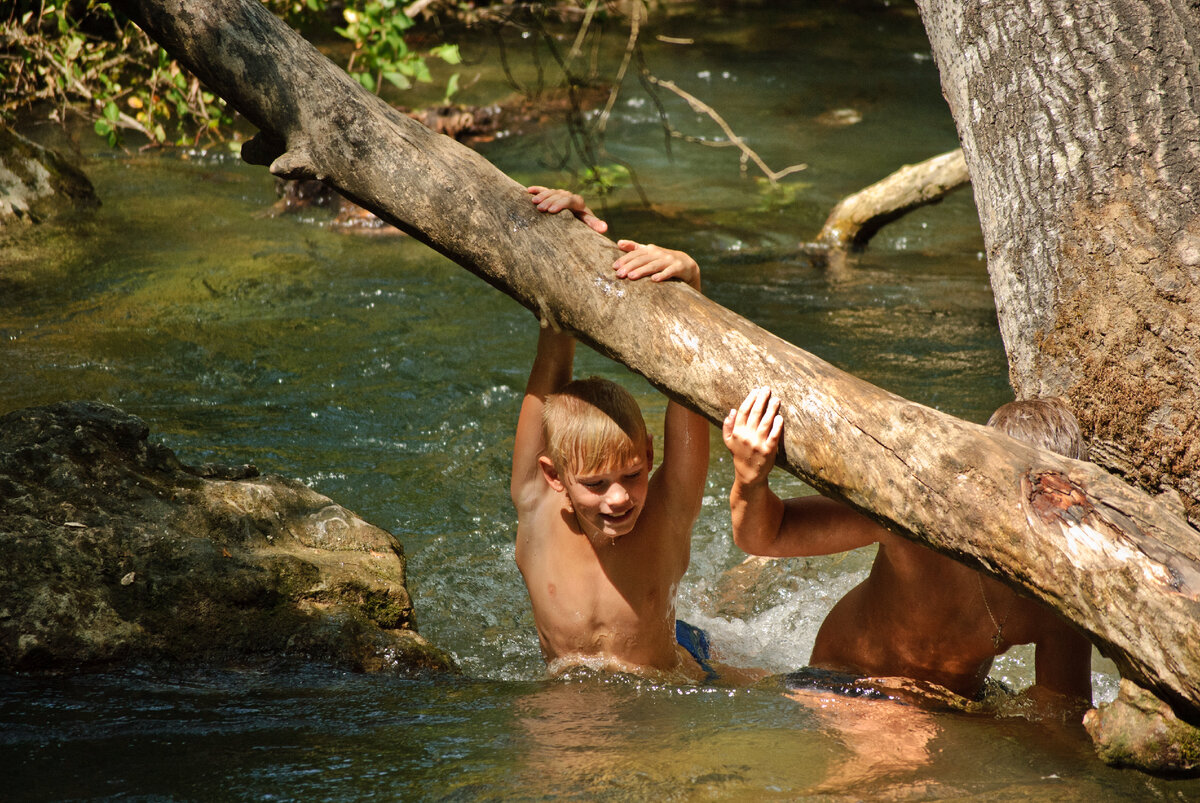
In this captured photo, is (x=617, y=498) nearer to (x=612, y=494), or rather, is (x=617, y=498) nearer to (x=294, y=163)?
(x=612, y=494)

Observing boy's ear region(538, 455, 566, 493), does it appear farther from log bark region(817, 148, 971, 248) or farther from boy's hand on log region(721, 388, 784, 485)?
log bark region(817, 148, 971, 248)

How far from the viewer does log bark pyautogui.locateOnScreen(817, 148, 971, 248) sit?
7.79 meters

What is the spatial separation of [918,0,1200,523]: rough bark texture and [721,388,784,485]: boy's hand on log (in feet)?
2.68

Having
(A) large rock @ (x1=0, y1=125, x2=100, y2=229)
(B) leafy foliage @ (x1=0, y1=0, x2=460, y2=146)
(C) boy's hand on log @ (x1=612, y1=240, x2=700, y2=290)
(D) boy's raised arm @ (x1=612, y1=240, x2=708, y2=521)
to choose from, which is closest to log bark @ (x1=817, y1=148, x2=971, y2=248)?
(B) leafy foliage @ (x1=0, y1=0, x2=460, y2=146)

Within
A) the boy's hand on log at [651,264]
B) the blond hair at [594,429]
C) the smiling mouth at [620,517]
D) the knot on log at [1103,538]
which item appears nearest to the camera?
the knot on log at [1103,538]

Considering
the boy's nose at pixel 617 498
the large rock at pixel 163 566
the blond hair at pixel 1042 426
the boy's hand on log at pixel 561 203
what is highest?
the boy's hand on log at pixel 561 203

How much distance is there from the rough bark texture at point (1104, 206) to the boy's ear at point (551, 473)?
1.37 meters

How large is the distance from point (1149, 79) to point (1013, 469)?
1050mm

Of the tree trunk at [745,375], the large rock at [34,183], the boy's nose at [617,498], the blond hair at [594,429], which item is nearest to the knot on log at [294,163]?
the tree trunk at [745,375]

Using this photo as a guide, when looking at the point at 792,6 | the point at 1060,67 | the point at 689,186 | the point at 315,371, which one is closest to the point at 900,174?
the point at 689,186

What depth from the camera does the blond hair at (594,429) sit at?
3059 mm

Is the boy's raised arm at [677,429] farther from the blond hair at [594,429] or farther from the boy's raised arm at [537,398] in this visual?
the boy's raised arm at [537,398]

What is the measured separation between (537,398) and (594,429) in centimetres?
32

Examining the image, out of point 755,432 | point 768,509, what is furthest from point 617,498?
point 755,432
